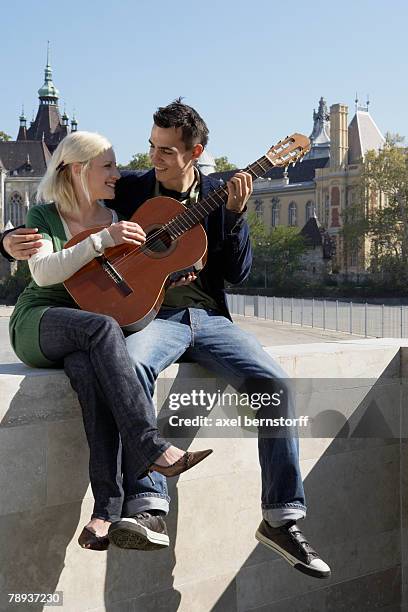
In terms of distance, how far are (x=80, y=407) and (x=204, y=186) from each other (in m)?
1.08

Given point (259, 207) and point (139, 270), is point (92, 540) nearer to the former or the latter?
point (139, 270)

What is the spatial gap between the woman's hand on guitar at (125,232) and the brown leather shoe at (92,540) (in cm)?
99

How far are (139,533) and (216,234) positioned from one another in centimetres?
125

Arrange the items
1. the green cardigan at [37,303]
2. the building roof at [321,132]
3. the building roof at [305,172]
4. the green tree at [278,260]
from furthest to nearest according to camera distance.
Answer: the building roof at [321,132] < the building roof at [305,172] < the green tree at [278,260] < the green cardigan at [37,303]

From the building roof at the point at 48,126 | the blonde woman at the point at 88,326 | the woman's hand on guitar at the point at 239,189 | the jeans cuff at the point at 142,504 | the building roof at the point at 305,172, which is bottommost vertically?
the jeans cuff at the point at 142,504

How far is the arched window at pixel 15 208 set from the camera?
97.5 m

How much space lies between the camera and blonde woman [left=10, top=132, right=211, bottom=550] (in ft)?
8.45

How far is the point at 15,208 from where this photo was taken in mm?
98375

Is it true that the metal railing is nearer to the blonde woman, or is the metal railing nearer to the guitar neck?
the guitar neck

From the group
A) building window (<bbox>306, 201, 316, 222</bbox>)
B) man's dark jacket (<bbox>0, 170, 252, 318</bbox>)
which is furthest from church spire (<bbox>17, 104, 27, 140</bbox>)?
man's dark jacket (<bbox>0, 170, 252, 318</bbox>)

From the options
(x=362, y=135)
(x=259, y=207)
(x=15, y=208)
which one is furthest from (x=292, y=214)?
(x=15, y=208)

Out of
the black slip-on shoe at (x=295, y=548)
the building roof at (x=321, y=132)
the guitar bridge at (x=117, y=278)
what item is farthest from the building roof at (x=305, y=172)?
the black slip-on shoe at (x=295, y=548)

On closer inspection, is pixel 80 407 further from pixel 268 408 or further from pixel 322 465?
pixel 322 465

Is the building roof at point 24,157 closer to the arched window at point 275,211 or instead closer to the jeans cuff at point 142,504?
the arched window at point 275,211
